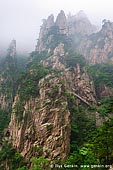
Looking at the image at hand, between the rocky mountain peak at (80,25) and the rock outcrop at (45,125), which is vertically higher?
the rocky mountain peak at (80,25)

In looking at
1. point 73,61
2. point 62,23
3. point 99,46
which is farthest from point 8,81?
point 99,46

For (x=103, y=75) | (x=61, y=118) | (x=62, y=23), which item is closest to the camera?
(x=61, y=118)

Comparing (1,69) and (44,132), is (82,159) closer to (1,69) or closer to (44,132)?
(44,132)

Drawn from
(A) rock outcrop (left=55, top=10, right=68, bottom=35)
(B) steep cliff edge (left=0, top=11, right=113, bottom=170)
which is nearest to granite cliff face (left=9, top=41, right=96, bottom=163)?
(B) steep cliff edge (left=0, top=11, right=113, bottom=170)

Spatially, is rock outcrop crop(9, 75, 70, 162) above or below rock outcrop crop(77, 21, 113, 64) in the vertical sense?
below

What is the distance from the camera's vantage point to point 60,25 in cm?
7525

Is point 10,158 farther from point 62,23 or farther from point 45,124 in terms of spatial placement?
point 62,23

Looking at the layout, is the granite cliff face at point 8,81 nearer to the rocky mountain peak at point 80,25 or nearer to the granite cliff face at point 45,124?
the granite cliff face at point 45,124

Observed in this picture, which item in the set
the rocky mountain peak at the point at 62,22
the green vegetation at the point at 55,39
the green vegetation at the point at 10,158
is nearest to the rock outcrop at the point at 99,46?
the green vegetation at the point at 55,39

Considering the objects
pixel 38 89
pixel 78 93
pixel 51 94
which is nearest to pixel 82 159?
pixel 51 94

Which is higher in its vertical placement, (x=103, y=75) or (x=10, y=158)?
(x=103, y=75)

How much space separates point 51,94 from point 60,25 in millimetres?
37016

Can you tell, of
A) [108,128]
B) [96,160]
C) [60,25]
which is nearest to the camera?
[96,160]

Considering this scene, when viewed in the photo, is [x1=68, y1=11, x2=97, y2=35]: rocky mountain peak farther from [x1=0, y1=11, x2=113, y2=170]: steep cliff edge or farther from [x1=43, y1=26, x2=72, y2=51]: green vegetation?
[x1=0, y1=11, x2=113, y2=170]: steep cliff edge
